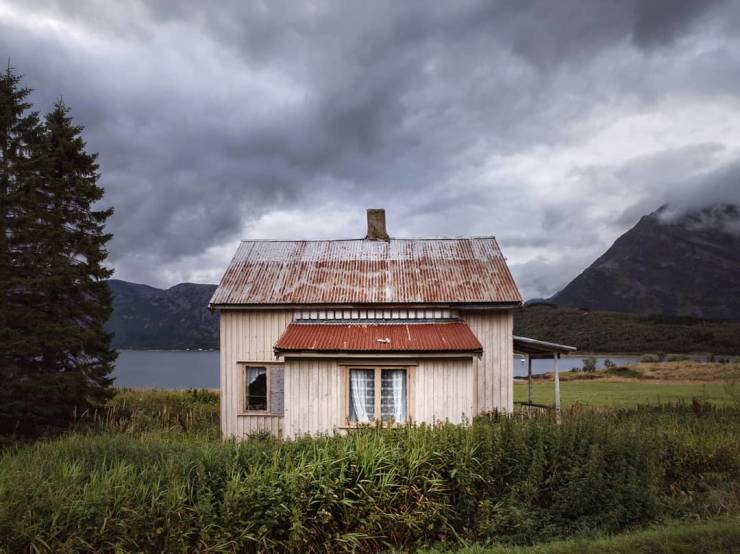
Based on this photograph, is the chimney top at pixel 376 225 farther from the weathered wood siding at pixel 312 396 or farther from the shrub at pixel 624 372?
the shrub at pixel 624 372

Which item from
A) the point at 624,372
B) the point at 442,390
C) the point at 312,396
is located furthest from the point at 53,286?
the point at 624,372

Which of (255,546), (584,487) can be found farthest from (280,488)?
(584,487)

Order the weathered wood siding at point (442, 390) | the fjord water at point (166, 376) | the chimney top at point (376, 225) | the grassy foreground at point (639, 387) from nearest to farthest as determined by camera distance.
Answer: the weathered wood siding at point (442, 390), the chimney top at point (376, 225), the grassy foreground at point (639, 387), the fjord water at point (166, 376)

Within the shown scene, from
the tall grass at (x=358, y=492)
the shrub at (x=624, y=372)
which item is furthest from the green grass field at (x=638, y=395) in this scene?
the tall grass at (x=358, y=492)

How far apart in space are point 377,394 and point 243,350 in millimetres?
4746

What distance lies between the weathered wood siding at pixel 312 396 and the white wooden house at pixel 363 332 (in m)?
0.03

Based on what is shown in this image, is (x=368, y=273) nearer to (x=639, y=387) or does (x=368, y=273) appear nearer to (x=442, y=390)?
(x=442, y=390)

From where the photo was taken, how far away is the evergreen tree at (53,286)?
13.8 m

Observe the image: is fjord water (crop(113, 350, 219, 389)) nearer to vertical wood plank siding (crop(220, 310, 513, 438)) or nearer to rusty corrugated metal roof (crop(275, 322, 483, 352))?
vertical wood plank siding (crop(220, 310, 513, 438))

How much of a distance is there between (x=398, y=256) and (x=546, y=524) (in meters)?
10.8

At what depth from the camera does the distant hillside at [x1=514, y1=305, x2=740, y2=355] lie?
12031cm

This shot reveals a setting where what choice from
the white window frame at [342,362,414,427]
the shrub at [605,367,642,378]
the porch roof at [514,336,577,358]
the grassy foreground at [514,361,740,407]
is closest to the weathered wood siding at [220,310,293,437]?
the white window frame at [342,362,414,427]

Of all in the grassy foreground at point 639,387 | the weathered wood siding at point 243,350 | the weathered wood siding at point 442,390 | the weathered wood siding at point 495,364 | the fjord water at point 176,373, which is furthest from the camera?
the fjord water at point 176,373

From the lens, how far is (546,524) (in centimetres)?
795
